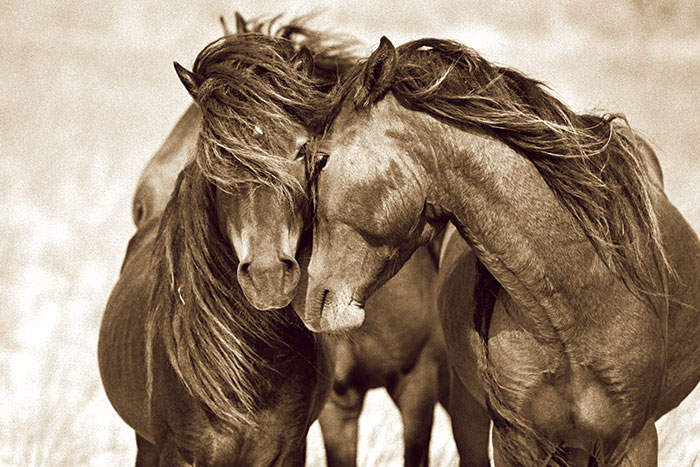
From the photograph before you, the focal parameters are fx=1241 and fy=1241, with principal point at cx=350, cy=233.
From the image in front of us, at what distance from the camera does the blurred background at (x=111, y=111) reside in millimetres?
10086

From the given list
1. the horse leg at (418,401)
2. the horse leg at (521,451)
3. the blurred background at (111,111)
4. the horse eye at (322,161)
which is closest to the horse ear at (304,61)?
the horse eye at (322,161)

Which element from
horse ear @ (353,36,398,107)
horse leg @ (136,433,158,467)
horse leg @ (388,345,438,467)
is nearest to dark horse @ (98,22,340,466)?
horse ear @ (353,36,398,107)

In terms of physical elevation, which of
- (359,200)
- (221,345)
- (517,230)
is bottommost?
(221,345)

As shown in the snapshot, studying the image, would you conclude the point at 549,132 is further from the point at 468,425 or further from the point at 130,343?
the point at 130,343

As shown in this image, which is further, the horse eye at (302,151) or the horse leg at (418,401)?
the horse leg at (418,401)

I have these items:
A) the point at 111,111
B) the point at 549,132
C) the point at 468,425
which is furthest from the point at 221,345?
the point at 111,111

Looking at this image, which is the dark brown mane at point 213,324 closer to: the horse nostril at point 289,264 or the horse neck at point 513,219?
the horse nostril at point 289,264

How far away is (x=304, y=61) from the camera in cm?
394

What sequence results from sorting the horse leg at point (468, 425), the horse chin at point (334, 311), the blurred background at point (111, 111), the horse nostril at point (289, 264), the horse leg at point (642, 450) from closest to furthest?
the horse nostril at point (289, 264)
the horse chin at point (334, 311)
the horse leg at point (642, 450)
the horse leg at point (468, 425)
the blurred background at point (111, 111)

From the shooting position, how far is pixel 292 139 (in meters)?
3.69

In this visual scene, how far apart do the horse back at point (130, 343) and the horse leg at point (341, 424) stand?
2.91ft

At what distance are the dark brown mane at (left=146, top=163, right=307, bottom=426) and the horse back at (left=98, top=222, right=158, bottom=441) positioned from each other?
51 centimetres

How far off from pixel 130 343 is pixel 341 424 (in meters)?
1.17

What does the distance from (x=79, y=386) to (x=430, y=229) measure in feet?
A: 23.6
